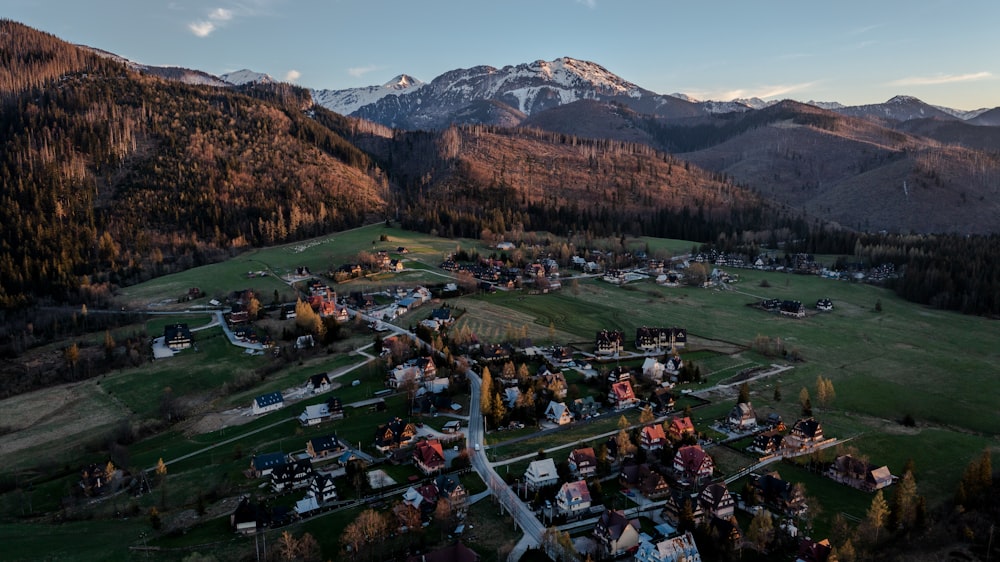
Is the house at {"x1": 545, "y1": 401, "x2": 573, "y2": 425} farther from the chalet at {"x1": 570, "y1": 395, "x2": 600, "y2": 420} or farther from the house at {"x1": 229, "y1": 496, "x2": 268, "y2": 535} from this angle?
the house at {"x1": 229, "y1": 496, "x2": 268, "y2": 535}

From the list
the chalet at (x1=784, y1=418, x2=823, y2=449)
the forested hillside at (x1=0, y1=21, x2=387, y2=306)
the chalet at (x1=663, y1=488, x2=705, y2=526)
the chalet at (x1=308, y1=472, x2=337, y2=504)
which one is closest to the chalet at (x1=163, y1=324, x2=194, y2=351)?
the forested hillside at (x1=0, y1=21, x2=387, y2=306)

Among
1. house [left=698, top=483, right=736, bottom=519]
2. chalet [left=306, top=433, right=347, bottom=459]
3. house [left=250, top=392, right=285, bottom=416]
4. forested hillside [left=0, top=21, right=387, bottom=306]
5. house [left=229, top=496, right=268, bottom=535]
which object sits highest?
forested hillside [left=0, top=21, right=387, bottom=306]

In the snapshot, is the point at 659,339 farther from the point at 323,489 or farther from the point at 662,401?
the point at 323,489

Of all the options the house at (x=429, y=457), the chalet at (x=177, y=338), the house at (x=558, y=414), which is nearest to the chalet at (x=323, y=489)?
the house at (x=429, y=457)

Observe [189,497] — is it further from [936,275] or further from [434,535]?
[936,275]

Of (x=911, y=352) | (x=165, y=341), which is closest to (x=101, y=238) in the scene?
(x=165, y=341)

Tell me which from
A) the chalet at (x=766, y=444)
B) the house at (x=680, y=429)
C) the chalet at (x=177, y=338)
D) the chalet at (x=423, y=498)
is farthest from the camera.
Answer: the chalet at (x=177, y=338)

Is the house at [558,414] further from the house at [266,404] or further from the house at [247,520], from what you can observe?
the house at [266,404]
